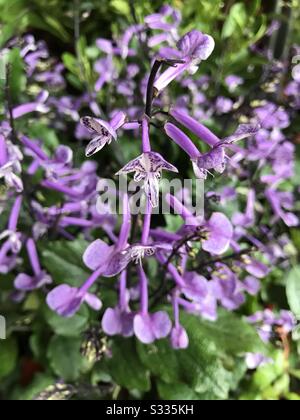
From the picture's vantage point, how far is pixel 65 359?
930mm

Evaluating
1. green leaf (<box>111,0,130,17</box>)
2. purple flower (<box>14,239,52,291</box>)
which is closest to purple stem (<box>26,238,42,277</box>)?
purple flower (<box>14,239,52,291</box>)

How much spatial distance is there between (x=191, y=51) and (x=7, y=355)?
0.72 metres

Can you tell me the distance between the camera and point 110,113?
114 centimetres

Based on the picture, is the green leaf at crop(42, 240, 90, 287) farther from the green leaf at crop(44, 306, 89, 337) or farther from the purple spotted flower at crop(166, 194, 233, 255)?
the purple spotted flower at crop(166, 194, 233, 255)

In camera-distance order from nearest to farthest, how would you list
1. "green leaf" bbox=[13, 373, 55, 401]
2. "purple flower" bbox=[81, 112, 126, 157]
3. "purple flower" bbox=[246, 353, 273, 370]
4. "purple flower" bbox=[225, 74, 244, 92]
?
"purple flower" bbox=[81, 112, 126, 157] → "purple flower" bbox=[246, 353, 273, 370] → "green leaf" bbox=[13, 373, 55, 401] → "purple flower" bbox=[225, 74, 244, 92]

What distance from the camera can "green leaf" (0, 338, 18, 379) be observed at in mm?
988

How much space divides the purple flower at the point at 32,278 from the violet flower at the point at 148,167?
0.38 metres

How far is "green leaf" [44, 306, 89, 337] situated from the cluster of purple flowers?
7 cm

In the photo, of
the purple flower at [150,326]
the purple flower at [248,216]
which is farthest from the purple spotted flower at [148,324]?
the purple flower at [248,216]

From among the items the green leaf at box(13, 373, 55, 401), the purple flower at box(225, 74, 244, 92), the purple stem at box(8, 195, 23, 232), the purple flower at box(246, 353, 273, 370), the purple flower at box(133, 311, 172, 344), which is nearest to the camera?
the purple flower at box(133, 311, 172, 344)

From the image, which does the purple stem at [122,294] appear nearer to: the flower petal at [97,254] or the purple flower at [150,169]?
the flower petal at [97,254]

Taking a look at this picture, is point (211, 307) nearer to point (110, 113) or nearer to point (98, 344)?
point (98, 344)
